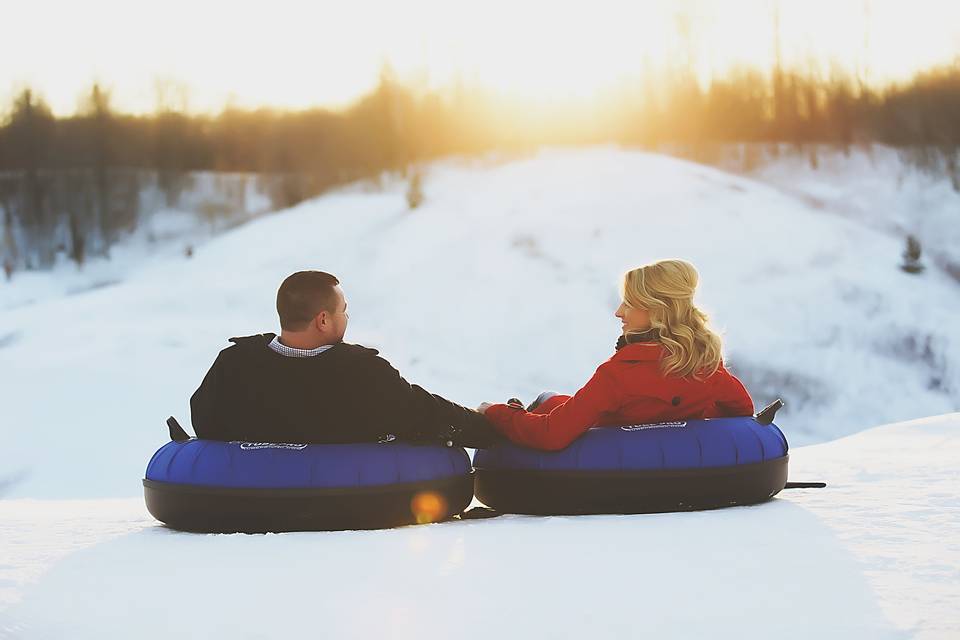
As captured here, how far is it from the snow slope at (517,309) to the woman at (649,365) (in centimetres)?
592

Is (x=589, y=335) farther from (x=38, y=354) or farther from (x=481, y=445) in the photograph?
(x=481, y=445)

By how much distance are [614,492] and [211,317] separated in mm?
12739

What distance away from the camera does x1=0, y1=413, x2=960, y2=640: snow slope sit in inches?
91.9

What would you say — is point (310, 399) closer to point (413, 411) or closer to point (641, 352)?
point (413, 411)

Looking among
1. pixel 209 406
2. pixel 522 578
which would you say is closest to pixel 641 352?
pixel 522 578

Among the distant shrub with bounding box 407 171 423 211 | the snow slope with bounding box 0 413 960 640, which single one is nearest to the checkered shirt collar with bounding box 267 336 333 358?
the snow slope with bounding box 0 413 960 640

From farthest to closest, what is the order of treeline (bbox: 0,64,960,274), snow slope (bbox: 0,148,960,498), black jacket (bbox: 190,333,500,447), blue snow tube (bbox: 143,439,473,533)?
treeline (bbox: 0,64,960,274), snow slope (bbox: 0,148,960,498), black jacket (bbox: 190,333,500,447), blue snow tube (bbox: 143,439,473,533)

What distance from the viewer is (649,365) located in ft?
12.8

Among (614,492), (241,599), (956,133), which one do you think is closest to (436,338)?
(614,492)

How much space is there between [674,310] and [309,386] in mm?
1670

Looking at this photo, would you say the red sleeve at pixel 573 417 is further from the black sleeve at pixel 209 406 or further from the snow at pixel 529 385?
the black sleeve at pixel 209 406

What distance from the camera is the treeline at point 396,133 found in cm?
2355

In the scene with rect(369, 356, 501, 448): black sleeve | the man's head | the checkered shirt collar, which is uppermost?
the man's head

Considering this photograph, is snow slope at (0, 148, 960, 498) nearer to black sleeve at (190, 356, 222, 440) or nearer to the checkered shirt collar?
black sleeve at (190, 356, 222, 440)
